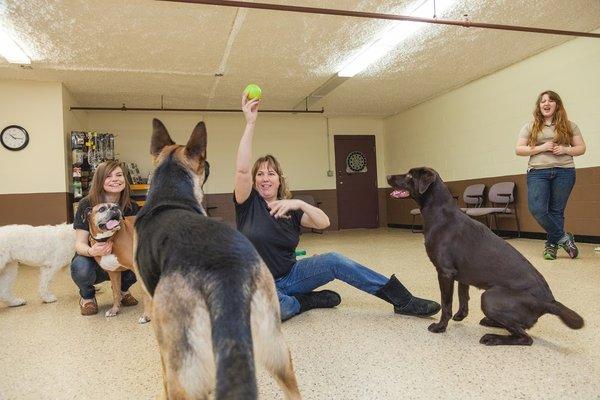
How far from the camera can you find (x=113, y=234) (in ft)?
8.93

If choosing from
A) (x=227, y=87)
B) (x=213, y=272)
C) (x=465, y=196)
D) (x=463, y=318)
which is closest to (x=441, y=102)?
(x=465, y=196)

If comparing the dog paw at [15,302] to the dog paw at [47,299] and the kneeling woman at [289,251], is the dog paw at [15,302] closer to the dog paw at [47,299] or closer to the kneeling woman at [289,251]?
the dog paw at [47,299]

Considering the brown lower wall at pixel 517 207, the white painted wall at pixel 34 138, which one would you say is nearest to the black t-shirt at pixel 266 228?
the brown lower wall at pixel 517 207

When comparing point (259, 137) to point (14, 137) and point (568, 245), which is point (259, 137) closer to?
point (14, 137)

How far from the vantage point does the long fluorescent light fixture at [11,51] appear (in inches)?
189

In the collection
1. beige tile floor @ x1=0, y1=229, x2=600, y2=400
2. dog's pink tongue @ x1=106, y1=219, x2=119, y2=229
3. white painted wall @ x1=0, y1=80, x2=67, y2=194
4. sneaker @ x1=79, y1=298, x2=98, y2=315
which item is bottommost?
beige tile floor @ x1=0, y1=229, x2=600, y2=400

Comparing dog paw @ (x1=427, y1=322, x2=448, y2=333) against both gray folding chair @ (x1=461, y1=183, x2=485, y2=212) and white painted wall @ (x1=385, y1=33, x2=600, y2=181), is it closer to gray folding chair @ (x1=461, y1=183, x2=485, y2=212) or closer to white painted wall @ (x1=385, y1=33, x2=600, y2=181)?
white painted wall @ (x1=385, y1=33, x2=600, y2=181)

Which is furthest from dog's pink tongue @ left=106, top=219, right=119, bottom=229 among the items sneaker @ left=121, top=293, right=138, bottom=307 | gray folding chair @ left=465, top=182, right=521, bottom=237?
gray folding chair @ left=465, top=182, right=521, bottom=237

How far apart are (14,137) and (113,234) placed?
5.20m

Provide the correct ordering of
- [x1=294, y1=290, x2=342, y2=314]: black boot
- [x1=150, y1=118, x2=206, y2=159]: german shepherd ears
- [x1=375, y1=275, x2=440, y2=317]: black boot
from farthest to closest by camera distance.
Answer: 1. [x1=294, y1=290, x2=342, y2=314]: black boot
2. [x1=375, y1=275, x2=440, y2=317]: black boot
3. [x1=150, y1=118, x2=206, y2=159]: german shepherd ears

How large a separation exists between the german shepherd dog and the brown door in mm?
9249

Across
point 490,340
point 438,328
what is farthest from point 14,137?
point 490,340

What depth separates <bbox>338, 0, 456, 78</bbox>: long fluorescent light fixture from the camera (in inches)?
175

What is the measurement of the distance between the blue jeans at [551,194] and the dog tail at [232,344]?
13.6 ft
